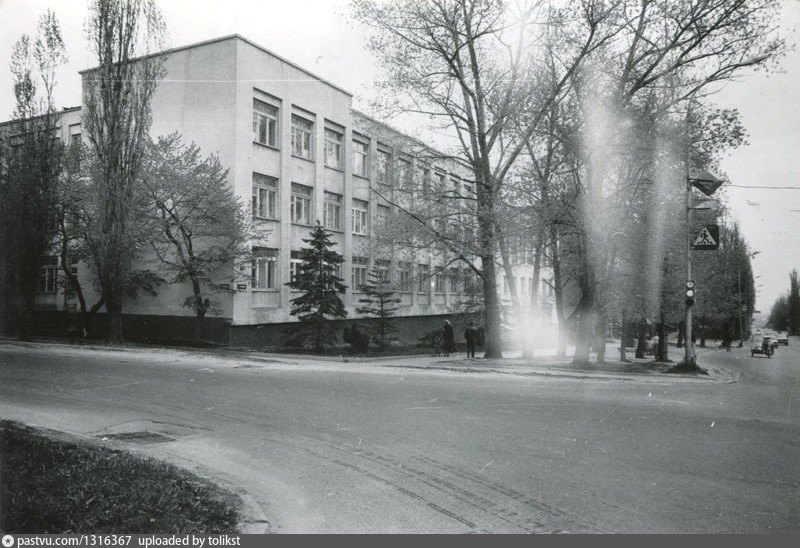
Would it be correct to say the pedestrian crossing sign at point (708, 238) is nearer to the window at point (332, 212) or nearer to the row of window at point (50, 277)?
the window at point (332, 212)

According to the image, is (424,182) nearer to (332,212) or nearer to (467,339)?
(467,339)

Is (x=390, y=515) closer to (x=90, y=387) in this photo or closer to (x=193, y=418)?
(x=193, y=418)

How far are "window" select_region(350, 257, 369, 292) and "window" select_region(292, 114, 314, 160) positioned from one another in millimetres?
7060

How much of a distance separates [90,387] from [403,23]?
1515 cm

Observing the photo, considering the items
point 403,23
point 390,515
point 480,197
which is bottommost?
point 390,515

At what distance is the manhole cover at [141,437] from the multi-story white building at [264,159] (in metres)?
14.9

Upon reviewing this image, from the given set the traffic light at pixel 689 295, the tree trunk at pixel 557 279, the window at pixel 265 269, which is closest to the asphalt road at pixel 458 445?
the traffic light at pixel 689 295

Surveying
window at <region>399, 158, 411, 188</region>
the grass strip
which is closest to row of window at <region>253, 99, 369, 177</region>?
window at <region>399, 158, 411, 188</region>

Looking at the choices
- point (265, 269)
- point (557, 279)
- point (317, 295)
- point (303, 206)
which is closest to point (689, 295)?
point (557, 279)

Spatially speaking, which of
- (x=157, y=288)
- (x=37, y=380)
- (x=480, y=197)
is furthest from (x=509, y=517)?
(x=157, y=288)

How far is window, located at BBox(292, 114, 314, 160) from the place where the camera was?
98.7 feet

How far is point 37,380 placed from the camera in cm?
1318

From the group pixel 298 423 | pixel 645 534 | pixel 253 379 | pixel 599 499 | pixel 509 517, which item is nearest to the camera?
pixel 645 534

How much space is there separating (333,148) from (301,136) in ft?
9.62
